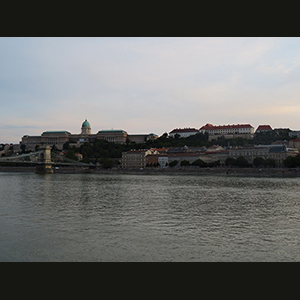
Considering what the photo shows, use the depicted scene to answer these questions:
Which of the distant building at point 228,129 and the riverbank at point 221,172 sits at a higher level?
the distant building at point 228,129

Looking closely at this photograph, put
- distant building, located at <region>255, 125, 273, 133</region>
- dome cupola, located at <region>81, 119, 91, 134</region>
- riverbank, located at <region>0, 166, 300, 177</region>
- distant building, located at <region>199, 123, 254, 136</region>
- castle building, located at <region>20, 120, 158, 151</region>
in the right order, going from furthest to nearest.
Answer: dome cupola, located at <region>81, 119, 91, 134</region>, castle building, located at <region>20, 120, 158, 151</region>, distant building, located at <region>199, 123, 254, 136</region>, distant building, located at <region>255, 125, 273, 133</region>, riverbank, located at <region>0, 166, 300, 177</region>

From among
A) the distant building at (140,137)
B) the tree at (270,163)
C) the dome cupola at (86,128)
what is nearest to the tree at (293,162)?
the tree at (270,163)

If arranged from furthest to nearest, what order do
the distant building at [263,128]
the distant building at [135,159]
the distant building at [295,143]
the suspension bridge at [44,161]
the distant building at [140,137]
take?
the distant building at [140,137]
the distant building at [263,128]
the distant building at [135,159]
the distant building at [295,143]
the suspension bridge at [44,161]

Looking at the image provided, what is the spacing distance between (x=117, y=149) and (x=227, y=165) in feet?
106

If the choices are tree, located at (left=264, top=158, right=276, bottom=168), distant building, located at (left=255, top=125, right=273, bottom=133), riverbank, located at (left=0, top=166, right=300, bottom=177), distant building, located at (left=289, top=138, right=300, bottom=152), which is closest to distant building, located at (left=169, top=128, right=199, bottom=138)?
distant building, located at (left=255, top=125, right=273, bottom=133)

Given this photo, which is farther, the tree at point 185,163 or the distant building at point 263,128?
the distant building at point 263,128

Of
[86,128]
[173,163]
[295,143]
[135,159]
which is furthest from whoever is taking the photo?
[86,128]

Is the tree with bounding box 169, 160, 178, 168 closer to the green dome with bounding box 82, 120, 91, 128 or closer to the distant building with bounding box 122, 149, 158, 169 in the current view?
the distant building with bounding box 122, 149, 158, 169

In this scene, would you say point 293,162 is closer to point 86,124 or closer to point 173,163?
point 173,163

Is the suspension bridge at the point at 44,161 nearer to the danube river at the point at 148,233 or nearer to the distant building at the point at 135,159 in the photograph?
the distant building at the point at 135,159

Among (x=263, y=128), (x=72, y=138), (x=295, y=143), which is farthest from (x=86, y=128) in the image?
(x=295, y=143)

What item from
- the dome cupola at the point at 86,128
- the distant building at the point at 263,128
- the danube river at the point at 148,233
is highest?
the dome cupola at the point at 86,128
